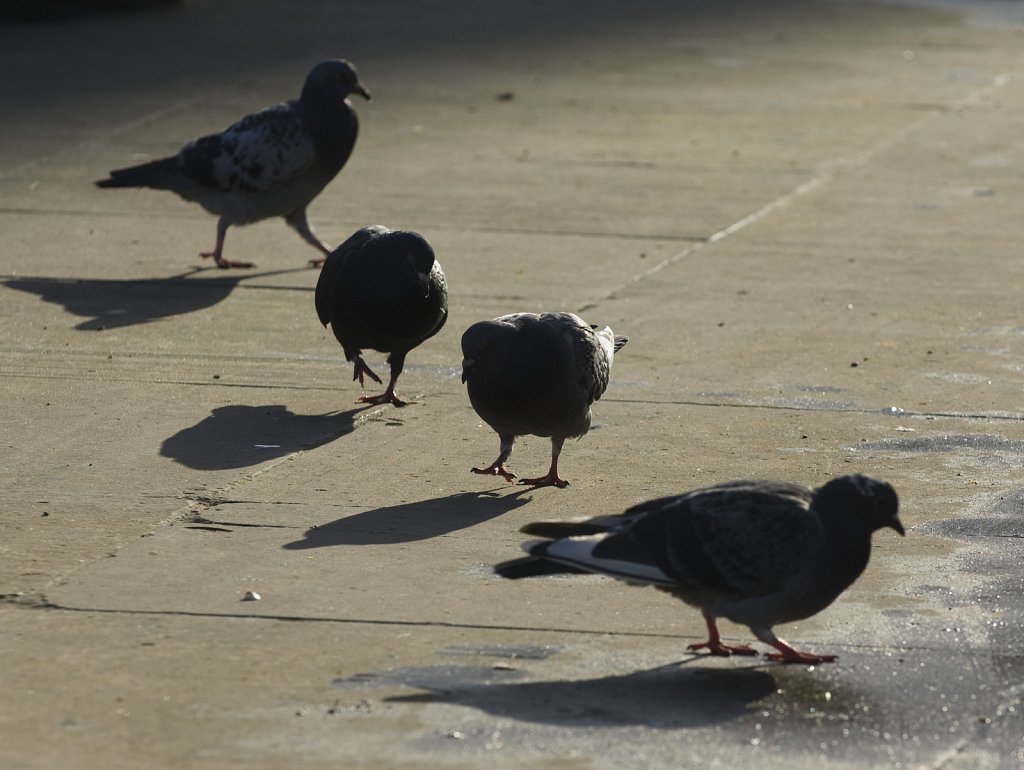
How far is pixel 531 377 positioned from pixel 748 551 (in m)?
1.81

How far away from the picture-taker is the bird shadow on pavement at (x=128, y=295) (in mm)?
9539

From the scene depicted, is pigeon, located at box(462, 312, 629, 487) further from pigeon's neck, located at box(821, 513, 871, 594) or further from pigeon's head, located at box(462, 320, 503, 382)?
pigeon's neck, located at box(821, 513, 871, 594)

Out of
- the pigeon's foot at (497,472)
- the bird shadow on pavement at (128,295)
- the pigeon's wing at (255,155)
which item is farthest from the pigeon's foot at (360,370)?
the pigeon's wing at (255,155)

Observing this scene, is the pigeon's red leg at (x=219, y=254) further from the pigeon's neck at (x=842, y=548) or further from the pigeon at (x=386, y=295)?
the pigeon's neck at (x=842, y=548)

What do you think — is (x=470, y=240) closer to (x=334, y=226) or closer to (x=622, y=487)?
(x=334, y=226)

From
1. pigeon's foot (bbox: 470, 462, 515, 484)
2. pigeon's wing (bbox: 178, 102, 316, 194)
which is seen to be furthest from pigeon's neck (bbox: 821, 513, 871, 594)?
pigeon's wing (bbox: 178, 102, 316, 194)

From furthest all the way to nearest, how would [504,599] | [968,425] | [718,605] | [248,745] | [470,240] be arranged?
[470,240]
[968,425]
[504,599]
[718,605]
[248,745]

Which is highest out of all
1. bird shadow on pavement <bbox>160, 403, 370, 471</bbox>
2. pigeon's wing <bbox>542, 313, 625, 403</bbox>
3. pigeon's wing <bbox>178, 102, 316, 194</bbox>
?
pigeon's wing <bbox>178, 102, 316, 194</bbox>

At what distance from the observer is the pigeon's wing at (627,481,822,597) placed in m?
5.00

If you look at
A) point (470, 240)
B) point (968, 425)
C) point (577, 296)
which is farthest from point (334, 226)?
point (968, 425)

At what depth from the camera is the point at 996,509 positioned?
6.61 m

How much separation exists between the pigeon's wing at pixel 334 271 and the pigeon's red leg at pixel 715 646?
3.22 meters

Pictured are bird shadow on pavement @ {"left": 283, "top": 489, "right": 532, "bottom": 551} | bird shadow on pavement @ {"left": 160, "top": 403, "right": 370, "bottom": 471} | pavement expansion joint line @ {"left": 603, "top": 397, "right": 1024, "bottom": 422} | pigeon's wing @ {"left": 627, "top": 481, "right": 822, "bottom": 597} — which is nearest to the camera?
pigeon's wing @ {"left": 627, "top": 481, "right": 822, "bottom": 597}

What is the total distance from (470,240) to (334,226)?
0.92 m
